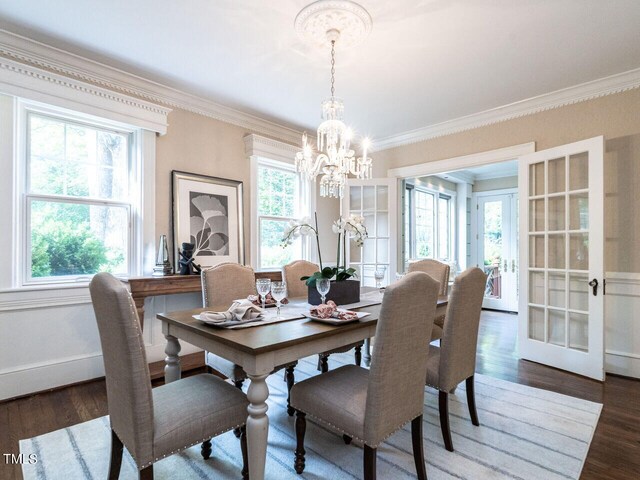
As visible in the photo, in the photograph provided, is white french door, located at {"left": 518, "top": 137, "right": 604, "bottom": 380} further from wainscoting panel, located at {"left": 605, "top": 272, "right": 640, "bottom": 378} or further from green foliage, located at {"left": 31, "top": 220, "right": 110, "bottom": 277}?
green foliage, located at {"left": 31, "top": 220, "right": 110, "bottom": 277}

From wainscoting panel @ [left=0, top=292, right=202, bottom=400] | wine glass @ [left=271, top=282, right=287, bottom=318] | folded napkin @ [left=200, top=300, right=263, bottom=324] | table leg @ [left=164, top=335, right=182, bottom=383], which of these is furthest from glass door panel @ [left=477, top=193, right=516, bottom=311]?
wainscoting panel @ [left=0, top=292, right=202, bottom=400]

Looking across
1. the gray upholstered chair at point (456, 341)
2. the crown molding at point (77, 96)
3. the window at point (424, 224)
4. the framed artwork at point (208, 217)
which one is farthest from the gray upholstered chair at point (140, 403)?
the window at point (424, 224)

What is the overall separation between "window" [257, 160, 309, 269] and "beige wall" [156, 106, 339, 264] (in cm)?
27

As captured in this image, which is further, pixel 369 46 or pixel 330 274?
pixel 369 46

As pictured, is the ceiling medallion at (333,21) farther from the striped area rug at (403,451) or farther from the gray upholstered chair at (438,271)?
the striped area rug at (403,451)

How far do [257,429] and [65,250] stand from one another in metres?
2.41

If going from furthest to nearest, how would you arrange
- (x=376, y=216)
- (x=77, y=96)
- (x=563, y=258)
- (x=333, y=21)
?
(x=376, y=216)
(x=563, y=258)
(x=77, y=96)
(x=333, y=21)

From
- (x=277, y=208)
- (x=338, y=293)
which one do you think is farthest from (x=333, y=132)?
(x=277, y=208)

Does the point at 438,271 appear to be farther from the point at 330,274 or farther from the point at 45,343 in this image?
the point at 45,343

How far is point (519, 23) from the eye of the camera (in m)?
2.28

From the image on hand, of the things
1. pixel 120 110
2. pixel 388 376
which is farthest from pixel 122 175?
pixel 388 376

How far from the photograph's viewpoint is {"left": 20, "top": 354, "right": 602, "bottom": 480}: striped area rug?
1731 mm

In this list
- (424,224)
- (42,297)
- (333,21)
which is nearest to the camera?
(333,21)

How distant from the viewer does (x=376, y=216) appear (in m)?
4.73
